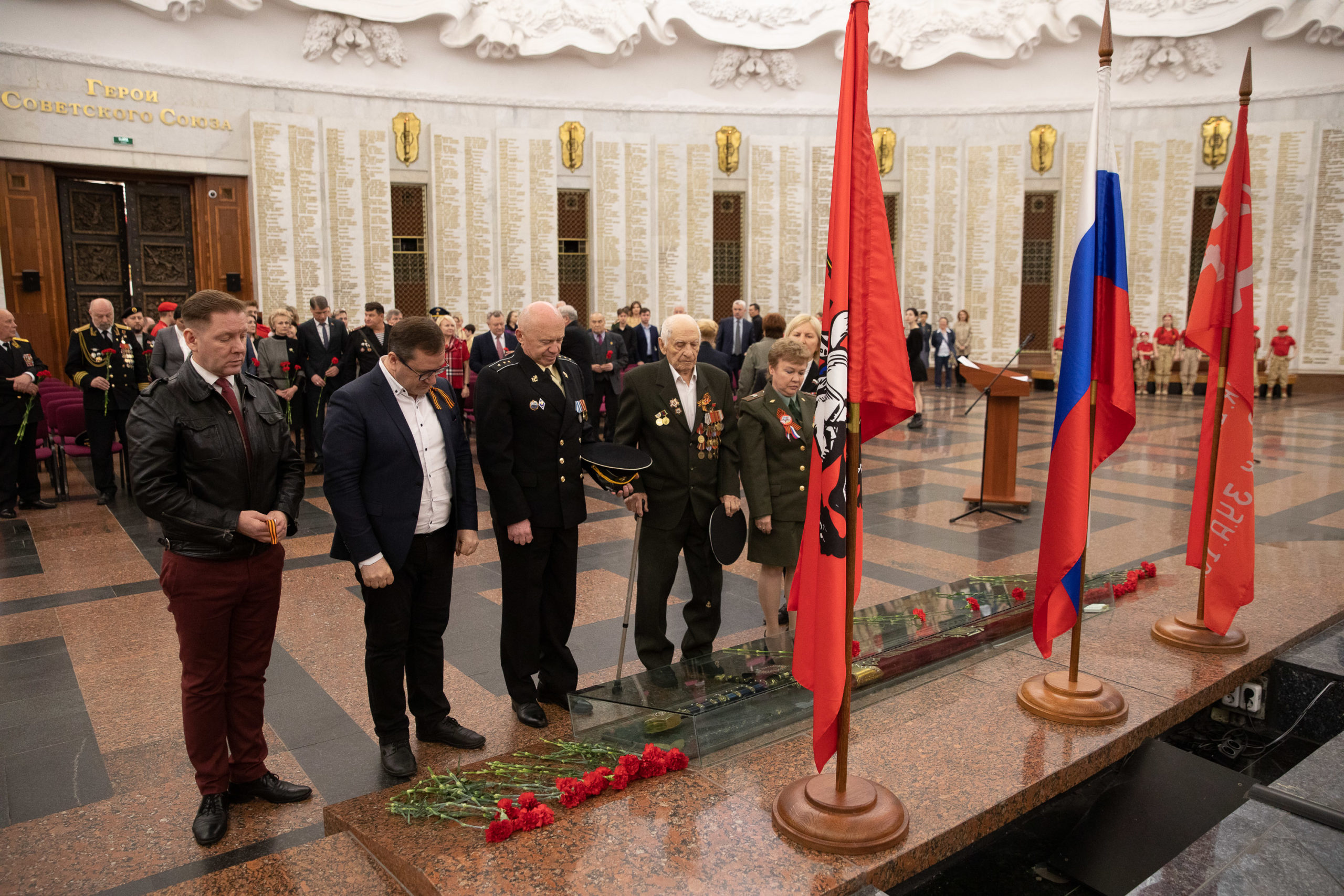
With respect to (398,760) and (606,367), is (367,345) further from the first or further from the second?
(398,760)

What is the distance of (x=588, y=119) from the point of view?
1825 centimetres

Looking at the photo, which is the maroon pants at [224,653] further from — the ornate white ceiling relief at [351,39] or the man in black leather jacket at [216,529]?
the ornate white ceiling relief at [351,39]

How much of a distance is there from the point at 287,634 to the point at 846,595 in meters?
3.30

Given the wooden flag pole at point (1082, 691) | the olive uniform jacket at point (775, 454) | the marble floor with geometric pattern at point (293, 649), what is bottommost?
the marble floor with geometric pattern at point (293, 649)

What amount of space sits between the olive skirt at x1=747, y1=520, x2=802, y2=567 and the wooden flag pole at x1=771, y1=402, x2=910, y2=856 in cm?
149

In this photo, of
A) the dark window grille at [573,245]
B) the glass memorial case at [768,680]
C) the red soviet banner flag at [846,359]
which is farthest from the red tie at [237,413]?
the dark window grille at [573,245]

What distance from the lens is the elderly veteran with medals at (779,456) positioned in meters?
4.05

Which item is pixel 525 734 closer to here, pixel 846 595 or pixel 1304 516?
pixel 846 595

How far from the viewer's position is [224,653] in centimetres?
288

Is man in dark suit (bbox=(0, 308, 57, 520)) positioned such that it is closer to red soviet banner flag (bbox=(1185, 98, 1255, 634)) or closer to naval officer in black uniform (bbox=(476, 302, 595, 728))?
naval officer in black uniform (bbox=(476, 302, 595, 728))

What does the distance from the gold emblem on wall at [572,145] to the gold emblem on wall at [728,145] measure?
293 cm

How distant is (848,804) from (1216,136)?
67.8 ft

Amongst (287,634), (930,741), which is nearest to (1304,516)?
(930,741)

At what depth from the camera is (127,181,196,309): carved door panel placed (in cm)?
1495
